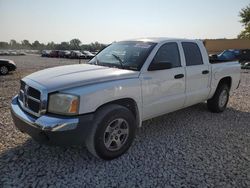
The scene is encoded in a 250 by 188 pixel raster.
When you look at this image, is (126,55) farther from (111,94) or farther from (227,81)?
(227,81)

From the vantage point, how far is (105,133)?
11.1ft

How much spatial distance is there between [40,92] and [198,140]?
9.31 feet

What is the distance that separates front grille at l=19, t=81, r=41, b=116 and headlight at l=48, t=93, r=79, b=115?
7.9 inches

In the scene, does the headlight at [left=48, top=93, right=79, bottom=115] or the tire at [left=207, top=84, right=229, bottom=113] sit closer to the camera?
the headlight at [left=48, top=93, right=79, bottom=115]

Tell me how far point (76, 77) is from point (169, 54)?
1902 mm

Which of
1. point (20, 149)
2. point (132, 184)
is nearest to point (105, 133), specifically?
point (132, 184)

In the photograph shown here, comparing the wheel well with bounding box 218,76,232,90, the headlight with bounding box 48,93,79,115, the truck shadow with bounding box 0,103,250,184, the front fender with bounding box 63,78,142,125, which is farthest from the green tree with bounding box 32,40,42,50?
the headlight with bounding box 48,93,79,115

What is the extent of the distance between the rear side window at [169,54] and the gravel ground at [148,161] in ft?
4.47

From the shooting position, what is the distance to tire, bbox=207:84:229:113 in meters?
5.92

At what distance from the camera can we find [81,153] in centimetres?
372

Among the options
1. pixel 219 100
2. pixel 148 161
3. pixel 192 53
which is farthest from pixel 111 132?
pixel 219 100

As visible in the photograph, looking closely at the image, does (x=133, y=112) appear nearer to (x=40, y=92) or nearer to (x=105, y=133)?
(x=105, y=133)

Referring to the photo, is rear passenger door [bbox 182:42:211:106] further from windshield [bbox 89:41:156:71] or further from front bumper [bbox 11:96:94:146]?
front bumper [bbox 11:96:94:146]

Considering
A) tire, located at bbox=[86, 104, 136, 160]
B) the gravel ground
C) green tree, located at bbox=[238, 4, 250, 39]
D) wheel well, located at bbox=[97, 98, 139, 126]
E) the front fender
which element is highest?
green tree, located at bbox=[238, 4, 250, 39]
